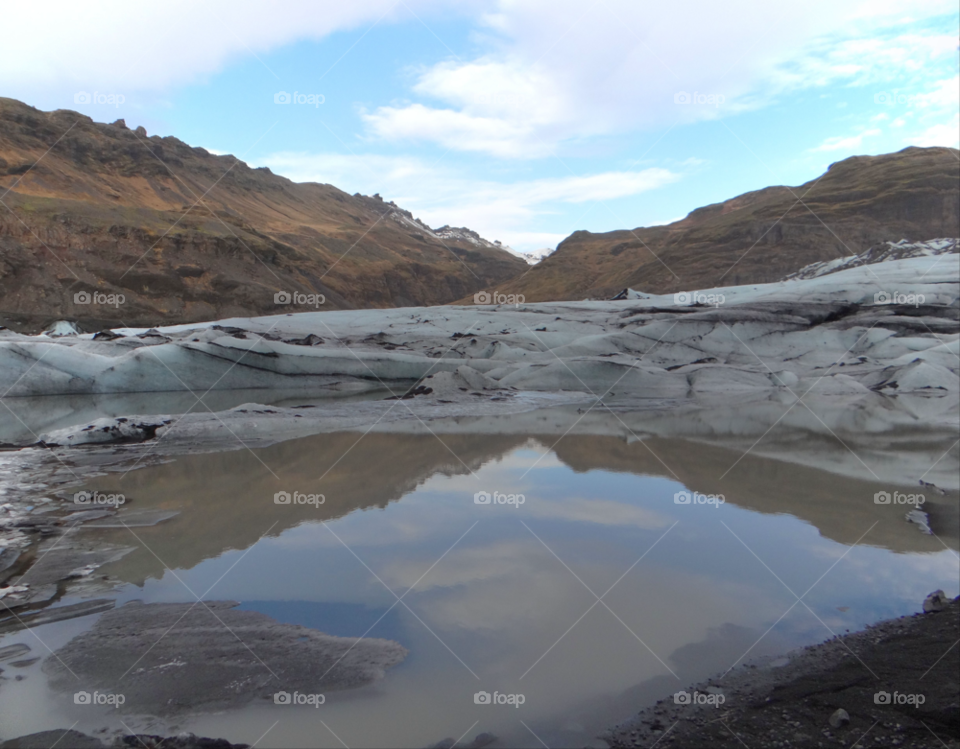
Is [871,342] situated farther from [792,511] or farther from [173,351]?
[173,351]

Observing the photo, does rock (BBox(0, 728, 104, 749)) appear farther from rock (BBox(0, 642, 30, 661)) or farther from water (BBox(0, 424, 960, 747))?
rock (BBox(0, 642, 30, 661))

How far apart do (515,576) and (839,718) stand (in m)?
1.21

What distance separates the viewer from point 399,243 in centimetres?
5781

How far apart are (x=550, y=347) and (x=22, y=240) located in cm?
2644

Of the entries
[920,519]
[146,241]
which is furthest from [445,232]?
[920,519]

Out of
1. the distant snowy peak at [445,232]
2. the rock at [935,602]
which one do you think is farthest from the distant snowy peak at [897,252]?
the distant snowy peak at [445,232]

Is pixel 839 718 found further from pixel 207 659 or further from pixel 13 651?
pixel 13 651

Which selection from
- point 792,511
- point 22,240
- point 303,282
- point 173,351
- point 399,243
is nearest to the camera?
→ point 792,511

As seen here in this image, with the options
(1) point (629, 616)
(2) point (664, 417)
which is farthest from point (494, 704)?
(2) point (664, 417)

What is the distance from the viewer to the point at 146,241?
30125mm

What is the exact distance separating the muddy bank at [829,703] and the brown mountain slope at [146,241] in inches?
994

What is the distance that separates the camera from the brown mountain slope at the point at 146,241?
26.8m

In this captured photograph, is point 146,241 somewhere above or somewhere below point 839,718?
above

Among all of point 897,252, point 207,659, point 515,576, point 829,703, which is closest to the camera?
point 829,703
